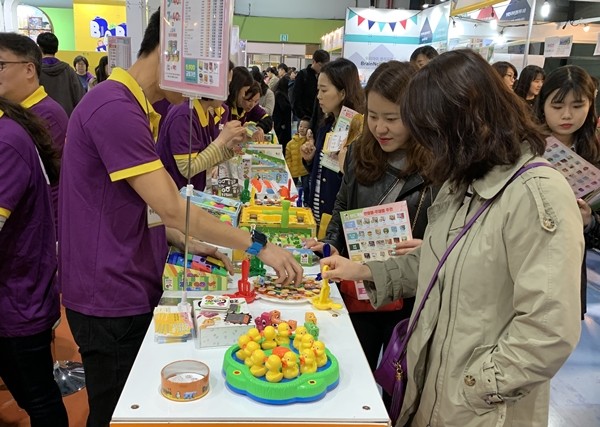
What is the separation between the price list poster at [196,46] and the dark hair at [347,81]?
1.58 metres

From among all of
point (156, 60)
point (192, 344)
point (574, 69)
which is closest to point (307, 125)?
point (574, 69)

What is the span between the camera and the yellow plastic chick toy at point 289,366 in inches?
47.2

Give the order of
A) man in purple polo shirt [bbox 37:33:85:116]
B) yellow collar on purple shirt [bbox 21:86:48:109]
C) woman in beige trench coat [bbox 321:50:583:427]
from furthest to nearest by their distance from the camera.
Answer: man in purple polo shirt [bbox 37:33:85:116], yellow collar on purple shirt [bbox 21:86:48:109], woman in beige trench coat [bbox 321:50:583:427]

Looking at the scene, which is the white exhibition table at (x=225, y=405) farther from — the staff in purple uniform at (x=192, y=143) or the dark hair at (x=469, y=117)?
the staff in purple uniform at (x=192, y=143)

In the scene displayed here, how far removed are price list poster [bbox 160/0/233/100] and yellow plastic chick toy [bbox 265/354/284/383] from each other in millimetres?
724

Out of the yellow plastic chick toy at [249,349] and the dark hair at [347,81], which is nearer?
the yellow plastic chick toy at [249,349]

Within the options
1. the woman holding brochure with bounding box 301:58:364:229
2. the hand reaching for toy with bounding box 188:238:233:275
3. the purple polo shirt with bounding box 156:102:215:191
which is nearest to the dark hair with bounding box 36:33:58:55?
the purple polo shirt with bounding box 156:102:215:191

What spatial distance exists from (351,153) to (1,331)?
1412 millimetres

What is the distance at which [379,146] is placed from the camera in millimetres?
1966

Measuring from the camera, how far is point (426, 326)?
1.26 m

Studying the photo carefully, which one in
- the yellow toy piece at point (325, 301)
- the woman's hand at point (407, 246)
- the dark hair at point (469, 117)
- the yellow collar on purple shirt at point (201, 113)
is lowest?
the yellow toy piece at point (325, 301)

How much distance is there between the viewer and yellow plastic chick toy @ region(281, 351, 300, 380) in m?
1.20

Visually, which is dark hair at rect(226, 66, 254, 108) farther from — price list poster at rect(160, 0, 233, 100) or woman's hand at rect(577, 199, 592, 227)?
woman's hand at rect(577, 199, 592, 227)

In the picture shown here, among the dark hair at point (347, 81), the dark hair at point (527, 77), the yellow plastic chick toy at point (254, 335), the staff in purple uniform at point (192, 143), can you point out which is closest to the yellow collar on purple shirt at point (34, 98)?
the staff in purple uniform at point (192, 143)
